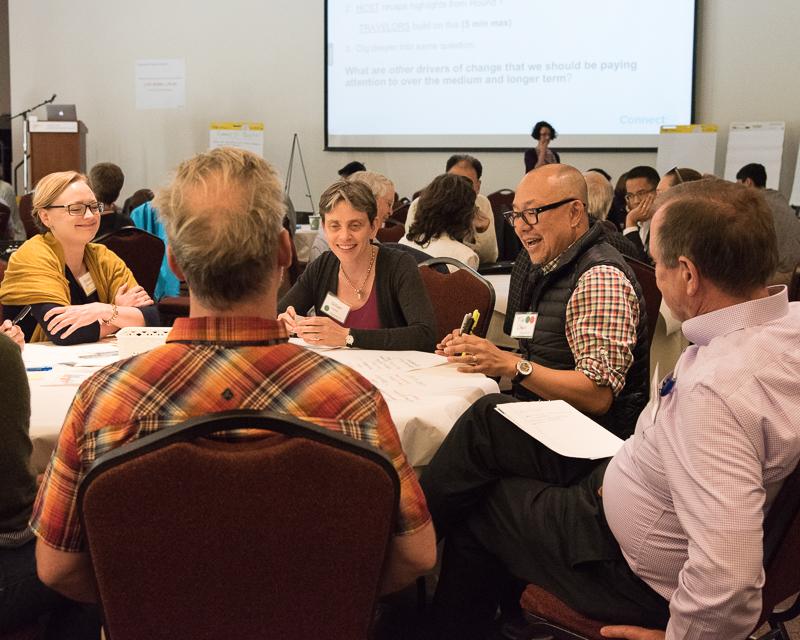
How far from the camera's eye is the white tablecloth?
2.12 meters

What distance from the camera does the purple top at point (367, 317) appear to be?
3.29 metres

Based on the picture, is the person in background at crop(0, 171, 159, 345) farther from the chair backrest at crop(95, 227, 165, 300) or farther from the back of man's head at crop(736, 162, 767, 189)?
the back of man's head at crop(736, 162, 767, 189)

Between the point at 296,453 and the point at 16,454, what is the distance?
0.78 metres

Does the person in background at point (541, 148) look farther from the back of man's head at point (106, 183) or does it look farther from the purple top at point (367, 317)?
the purple top at point (367, 317)

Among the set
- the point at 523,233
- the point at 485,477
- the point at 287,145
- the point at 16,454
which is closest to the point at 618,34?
the point at 287,145

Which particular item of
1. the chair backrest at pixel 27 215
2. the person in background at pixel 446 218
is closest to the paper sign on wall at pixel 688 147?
the person in background at pixel 446 218

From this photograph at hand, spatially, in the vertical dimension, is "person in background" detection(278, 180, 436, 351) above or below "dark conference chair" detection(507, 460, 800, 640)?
above

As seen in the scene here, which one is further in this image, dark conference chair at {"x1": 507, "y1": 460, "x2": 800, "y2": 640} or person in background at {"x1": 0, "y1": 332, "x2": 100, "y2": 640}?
person in background at {"x1": 0, "y1": 332, "x2": 100, "y2": 640}

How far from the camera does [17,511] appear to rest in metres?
1.73

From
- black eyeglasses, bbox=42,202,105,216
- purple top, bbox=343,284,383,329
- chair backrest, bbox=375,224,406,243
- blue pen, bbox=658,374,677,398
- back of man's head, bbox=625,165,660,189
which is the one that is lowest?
purple top, bbox=343,284,383,329

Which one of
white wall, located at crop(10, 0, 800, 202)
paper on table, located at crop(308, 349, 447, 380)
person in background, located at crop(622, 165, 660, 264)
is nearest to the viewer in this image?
paper on table, located at crop(308, 349, 447, 380)

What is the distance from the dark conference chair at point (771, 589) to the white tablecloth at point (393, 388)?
0.50 m

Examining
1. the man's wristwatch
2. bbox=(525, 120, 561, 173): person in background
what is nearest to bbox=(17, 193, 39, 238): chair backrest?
bbox=(525, 120, 561, 173): person in background

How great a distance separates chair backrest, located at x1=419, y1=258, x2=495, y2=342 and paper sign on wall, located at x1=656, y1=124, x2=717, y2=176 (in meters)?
5.77
